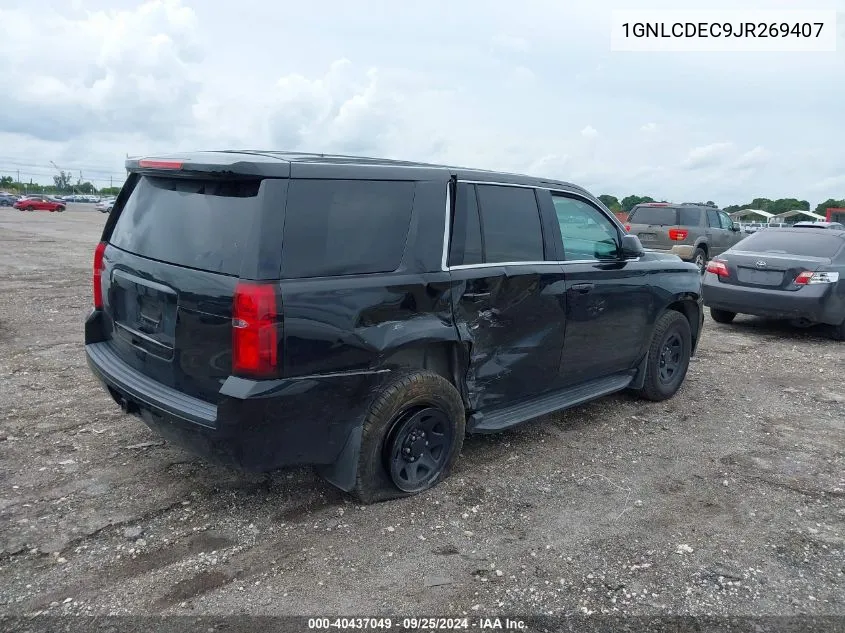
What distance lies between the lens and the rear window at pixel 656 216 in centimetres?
1609

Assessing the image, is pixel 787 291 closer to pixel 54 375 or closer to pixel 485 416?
pixel 485 416

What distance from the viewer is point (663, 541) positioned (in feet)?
11.6

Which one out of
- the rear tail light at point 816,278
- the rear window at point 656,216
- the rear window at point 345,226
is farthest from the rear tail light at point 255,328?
the rear window at point 656,216

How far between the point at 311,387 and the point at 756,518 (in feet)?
8.33

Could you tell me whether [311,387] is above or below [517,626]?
above

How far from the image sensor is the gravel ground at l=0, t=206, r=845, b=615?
3.02 m

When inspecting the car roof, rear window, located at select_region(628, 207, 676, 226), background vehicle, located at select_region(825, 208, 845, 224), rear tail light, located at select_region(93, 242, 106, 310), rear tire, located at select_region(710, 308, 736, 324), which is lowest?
rear tire, located at select_region(710, 308, 736, 324)

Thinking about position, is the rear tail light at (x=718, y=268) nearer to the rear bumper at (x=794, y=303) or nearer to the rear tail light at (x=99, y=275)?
the rear bumper at (x=794, y=303)

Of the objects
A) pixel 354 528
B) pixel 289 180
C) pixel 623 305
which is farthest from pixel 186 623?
pixel 623 305

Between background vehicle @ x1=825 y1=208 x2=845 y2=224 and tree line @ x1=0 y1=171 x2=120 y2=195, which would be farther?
tree line @ x1=0 y1=171 x2=120 y2=195

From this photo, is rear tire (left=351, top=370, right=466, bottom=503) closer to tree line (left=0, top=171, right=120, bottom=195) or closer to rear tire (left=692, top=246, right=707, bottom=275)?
rear tire (left=692, top=246, right=707, bottom=275)

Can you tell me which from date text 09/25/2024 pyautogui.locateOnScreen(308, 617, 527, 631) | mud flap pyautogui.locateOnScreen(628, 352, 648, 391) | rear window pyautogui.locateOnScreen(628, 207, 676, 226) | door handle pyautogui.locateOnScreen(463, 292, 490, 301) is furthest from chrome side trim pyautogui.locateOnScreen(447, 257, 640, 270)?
rear window pyautogui.locateOnScreen(628, 207, 676, 226)

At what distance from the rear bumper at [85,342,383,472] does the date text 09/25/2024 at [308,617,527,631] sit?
0.80 meters

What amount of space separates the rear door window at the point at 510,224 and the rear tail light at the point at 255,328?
1.50m
